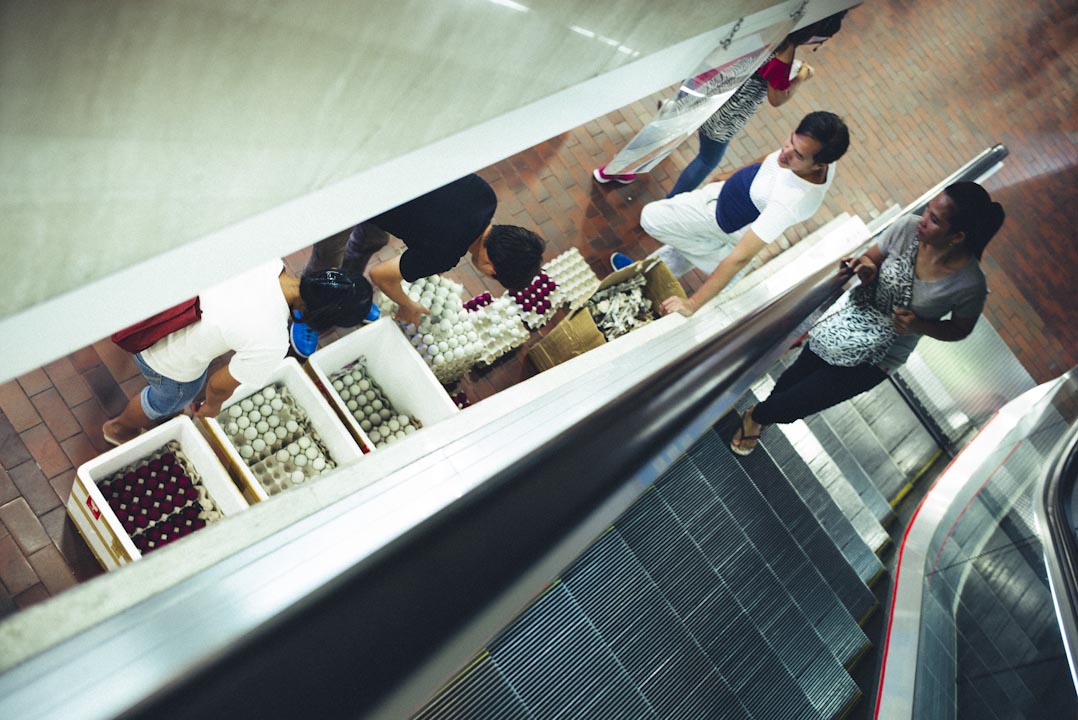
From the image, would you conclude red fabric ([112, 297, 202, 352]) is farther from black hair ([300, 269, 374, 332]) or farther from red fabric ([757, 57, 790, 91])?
red fabric ([757, 57, 790, 91])

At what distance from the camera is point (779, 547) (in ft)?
12.6

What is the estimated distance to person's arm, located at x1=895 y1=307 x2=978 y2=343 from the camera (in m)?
3.54

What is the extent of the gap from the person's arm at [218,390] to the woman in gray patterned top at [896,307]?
8.22ft

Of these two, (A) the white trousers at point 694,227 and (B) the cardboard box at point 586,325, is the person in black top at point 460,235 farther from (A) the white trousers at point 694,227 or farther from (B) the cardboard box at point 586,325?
(A) the white trousers at point 694,227

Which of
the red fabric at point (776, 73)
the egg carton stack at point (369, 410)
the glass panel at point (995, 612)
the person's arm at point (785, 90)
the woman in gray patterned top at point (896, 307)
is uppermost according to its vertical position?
the red fabric at point (776, 73)

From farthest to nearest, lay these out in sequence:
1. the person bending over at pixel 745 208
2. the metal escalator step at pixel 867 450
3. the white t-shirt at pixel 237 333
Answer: the metal escalator step at pixel 867 450 → the person bending over at pixel 745 208 → the white t-shirt at pixel 237 333

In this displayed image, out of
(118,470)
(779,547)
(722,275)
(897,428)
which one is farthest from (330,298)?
(897,428)

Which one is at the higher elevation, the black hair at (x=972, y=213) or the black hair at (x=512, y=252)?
the black hair at (x=512, y=252)

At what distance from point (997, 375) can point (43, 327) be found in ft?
25.2

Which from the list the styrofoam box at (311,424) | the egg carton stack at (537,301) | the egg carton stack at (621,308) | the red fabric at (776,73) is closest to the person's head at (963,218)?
the red fabric at (776,73)

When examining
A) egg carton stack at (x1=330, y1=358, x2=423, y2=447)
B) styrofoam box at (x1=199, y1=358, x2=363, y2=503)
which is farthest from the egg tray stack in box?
egg carton stack at (x1=330, y1=358, x2=423, y2=447)

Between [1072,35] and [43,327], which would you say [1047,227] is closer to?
[1072,35]

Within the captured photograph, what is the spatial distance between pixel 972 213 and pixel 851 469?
2.58 meters

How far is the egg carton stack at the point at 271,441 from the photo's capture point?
134 inches
